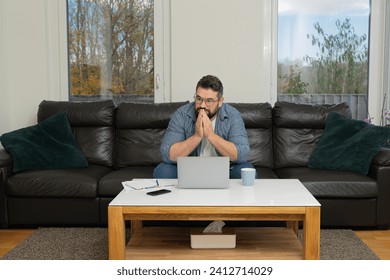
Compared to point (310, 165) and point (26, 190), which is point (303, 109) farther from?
point (26, 190)

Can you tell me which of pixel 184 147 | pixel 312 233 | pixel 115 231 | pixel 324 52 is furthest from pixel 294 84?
pixel 115 231

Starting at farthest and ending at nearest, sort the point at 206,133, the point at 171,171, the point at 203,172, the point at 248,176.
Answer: the point at 171,171 → the point at 206,133 → the point at 248,176 → the point at 203,172

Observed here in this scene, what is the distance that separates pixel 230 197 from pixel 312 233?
0.42 m

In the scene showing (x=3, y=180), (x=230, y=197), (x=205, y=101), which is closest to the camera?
(x=230, y=197)

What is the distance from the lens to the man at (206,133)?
2715mm

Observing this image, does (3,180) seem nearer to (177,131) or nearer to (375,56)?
(177,131)

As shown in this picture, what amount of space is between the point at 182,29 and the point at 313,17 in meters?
1.24

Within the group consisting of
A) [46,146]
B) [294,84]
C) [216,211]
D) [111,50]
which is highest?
[111,50]

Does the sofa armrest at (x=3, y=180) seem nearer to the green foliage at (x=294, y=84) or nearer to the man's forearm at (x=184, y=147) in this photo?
the man's forearm at (x=184, y=147)

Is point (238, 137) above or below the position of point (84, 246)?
above

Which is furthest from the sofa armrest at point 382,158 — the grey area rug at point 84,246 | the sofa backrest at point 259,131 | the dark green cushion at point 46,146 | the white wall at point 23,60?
the white wall at point 23,60

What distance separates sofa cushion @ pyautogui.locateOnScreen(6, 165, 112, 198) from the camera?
322cm

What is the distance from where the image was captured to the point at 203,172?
2373 millimetres

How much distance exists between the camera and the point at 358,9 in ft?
14.2
